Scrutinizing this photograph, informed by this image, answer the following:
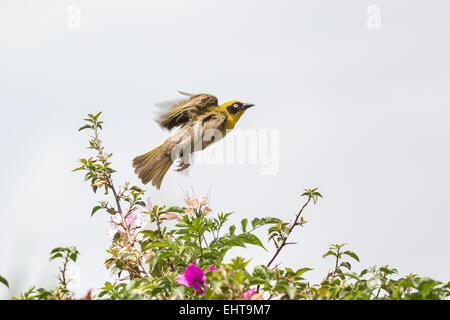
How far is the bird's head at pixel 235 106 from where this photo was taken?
4.61 metres

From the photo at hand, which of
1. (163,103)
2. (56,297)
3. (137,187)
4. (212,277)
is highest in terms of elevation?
(163,103)

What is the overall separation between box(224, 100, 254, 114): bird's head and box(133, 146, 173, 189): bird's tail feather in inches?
28.5

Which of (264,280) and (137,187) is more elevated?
(137,187)

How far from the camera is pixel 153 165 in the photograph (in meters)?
4.22

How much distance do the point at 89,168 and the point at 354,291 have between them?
173 cm

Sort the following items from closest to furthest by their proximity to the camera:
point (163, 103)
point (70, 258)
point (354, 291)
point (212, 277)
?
point (212, 277), point (354, 291), point (70, 258), point (163, 103)

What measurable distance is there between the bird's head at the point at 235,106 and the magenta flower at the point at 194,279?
2537mm

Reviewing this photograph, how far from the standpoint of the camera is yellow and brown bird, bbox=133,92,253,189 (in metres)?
4.09

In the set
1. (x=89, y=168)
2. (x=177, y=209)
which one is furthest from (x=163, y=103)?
(x=177, y=209)

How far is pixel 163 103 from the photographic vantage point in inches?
160

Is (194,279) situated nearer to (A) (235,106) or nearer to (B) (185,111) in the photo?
(B) (185,111)

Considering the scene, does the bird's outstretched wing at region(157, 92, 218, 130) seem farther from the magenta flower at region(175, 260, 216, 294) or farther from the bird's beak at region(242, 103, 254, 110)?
the magenta flower at region(175, 260, 216, 294)
